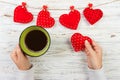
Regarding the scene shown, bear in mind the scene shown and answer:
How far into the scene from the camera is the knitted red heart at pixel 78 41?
996 mm

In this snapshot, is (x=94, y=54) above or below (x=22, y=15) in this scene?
below

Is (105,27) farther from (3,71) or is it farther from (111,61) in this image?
(3,71)

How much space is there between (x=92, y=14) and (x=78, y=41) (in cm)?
9

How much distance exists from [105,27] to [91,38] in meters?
0.05

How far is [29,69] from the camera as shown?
0.99 metres

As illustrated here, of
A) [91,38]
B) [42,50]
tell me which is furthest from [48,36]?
[91,38]

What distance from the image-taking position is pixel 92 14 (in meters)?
1.01

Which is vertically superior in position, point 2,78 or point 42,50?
point 42,50

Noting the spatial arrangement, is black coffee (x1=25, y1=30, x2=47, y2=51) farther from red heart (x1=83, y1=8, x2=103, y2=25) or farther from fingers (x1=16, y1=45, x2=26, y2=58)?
red heart (x1=83, y1=8, x2=103, y2=25)

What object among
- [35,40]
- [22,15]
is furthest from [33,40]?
[22,15]

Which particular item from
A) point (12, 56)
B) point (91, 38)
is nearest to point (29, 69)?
point (12, 56)

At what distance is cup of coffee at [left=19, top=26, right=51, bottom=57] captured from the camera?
3.02 ft

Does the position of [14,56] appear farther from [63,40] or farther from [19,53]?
[63,40]

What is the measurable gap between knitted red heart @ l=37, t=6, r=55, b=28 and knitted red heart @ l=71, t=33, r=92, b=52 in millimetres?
78
